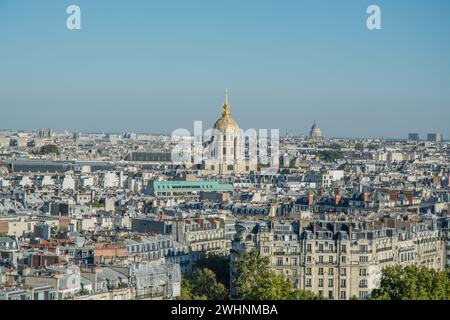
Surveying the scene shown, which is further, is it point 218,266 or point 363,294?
point 218,266

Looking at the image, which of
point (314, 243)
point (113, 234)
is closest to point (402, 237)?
point (314, 243)

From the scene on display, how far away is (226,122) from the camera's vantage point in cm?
10281

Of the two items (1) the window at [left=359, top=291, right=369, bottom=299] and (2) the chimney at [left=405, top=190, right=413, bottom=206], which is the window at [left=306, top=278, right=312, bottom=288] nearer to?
(1) the window at [left=359, top=291, right=369, bottom=299]

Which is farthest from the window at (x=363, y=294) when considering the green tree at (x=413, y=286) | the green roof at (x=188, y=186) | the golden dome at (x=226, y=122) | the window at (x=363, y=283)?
the golden dome at (x=226, y=122)

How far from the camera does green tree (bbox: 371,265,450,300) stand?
26.9 m

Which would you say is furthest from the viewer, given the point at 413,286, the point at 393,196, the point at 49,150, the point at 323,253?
the point at 49,150

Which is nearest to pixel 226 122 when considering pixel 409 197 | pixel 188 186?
pixel 188 186

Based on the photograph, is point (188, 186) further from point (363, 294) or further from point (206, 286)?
point (206, 286)

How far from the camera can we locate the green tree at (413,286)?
88.2 ft

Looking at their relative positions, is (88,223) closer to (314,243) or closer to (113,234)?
(113,234)

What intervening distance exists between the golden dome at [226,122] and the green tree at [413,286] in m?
74.5

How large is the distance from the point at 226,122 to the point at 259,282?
75.8 m

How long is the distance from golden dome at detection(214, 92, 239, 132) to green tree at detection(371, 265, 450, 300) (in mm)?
74521
